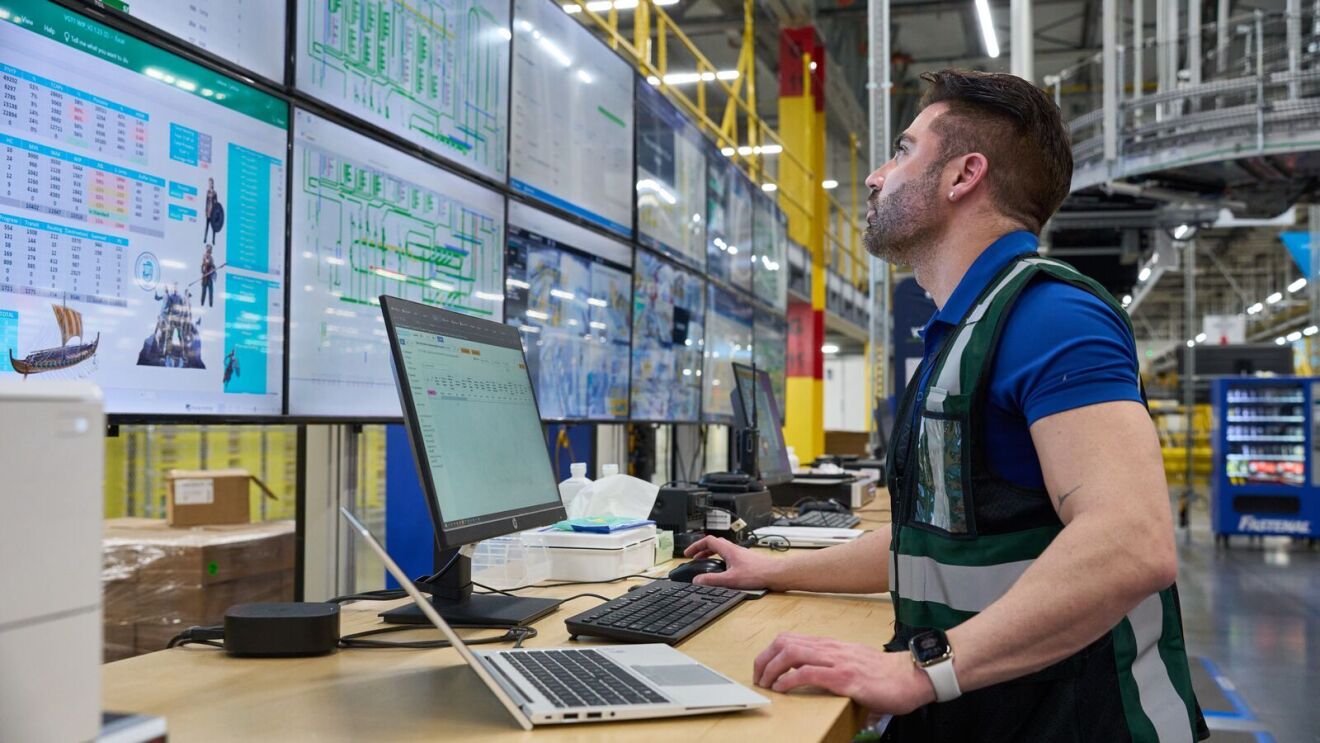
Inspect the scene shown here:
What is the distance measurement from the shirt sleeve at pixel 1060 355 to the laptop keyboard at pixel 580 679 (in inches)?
23.5

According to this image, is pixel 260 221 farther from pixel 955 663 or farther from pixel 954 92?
pixel 955 663

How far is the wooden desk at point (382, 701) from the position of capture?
1.04m

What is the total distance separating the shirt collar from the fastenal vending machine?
9611mm

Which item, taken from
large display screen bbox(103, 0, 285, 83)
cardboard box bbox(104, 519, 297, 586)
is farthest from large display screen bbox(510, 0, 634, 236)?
cardboard box bbox(104, 519, 297, 586)

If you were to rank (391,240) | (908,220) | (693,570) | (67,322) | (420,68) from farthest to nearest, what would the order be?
(420,68) → (391,240) → (693,570) → (908,220) → (67,322)

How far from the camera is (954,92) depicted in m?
1.68

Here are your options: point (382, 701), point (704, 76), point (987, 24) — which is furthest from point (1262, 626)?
point (382, 701)

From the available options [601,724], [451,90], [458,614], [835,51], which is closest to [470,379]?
[458,614]

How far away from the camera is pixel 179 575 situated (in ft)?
10.3

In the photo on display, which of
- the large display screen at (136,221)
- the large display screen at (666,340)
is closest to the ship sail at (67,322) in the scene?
the large display screen at (136,221)

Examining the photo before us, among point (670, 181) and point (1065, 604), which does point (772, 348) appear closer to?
point (670, 181)

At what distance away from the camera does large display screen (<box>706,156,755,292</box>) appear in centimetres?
518

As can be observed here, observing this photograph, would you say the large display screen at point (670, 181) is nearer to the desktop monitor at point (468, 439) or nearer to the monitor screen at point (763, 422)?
the monitor screen at point (763, 422)

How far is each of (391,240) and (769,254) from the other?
175 inches
